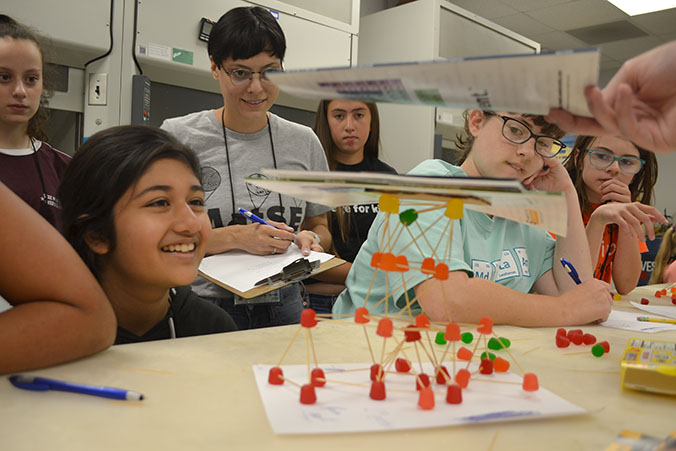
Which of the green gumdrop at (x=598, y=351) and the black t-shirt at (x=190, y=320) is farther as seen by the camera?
the black t-shirt at (x=190, y=320)

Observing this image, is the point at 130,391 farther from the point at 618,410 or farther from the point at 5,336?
the point at 618,410

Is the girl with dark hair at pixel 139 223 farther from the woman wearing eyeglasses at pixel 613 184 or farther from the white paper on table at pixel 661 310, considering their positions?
the woman wearing eyeglasses at pixel 613 184

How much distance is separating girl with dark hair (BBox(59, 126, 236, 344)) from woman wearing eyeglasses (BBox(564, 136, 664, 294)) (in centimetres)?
125

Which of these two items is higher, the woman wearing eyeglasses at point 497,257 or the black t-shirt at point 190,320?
the woman wearing eyeglasses at point 497,257

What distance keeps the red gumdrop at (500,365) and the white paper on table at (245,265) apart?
2.06 ft

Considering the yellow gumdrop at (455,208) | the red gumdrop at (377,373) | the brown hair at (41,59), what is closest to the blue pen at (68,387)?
the red gumdrop at (377,373)

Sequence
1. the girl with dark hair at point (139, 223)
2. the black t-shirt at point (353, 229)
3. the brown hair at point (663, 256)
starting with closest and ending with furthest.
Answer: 1. the girl with dark hair at point (139, 223)
2. the black t-shirt at point (353, 229)
3. the brown hair at point (663, 256)

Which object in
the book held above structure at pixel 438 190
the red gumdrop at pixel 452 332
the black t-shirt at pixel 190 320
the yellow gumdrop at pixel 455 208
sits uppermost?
the book held above structure at pixel 438 190

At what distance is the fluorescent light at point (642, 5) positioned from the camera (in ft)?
14.3

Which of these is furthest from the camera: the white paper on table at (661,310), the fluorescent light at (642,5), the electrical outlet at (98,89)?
the fluorescent light at (642,5)

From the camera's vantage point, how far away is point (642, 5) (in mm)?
4441

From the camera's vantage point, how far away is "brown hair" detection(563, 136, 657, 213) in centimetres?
177

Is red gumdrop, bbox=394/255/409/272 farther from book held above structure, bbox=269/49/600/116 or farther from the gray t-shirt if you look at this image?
the gray t-shirt

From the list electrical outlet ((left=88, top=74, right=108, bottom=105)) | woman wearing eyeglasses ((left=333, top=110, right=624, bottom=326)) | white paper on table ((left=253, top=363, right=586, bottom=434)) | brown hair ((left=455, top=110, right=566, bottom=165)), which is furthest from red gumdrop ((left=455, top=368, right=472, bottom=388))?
electrical outlet ((left=88, top=74, right=108, bottom=105))
